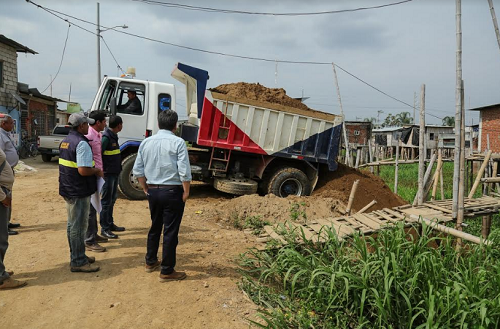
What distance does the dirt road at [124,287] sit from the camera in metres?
2.98

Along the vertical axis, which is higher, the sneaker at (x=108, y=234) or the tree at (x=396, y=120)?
the tree at (x=396, y=120)

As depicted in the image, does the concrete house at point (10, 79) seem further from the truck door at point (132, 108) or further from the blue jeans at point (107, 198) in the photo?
the blue jeans at point (107, 198)

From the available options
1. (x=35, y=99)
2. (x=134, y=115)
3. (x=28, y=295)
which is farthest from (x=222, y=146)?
Answer: (x=35, y=99)

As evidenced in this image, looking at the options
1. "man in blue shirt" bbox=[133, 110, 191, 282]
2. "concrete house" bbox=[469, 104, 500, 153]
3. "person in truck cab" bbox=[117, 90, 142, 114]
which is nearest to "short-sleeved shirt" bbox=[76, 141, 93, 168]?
"man in blue shirt" bbox=[133, 110, 191, 282]

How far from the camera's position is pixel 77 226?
3.69 metres

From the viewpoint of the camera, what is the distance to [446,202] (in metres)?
6.14

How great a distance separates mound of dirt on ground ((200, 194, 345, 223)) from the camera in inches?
260

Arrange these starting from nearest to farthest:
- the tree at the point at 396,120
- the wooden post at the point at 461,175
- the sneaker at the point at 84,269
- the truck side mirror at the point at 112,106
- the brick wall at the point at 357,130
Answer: the sneaker at the point at 84,269 → the wooden post at the point at 461,175 → the truck side mirror at the point at 112,106 → the brick wall at the point at 357,130 → the tree at the point at 396,120

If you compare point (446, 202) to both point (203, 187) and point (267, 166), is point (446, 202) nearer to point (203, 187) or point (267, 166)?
point (267, 166)

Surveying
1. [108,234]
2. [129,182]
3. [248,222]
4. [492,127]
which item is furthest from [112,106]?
[492,127]

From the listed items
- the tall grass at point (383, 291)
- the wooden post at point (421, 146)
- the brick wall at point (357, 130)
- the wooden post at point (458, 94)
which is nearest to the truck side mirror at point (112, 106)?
the tall grass at point (383, 291)

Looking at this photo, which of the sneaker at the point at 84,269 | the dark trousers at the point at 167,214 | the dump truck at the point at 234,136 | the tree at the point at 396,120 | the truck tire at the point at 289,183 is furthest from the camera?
the tree at the point at 396,120

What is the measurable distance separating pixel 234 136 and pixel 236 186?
3.57ft

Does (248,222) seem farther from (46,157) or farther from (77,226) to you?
(46,157)
